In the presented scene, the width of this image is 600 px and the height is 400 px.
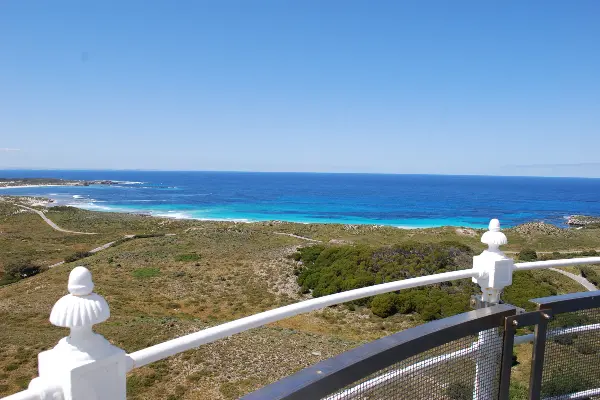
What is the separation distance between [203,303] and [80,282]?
16193mm

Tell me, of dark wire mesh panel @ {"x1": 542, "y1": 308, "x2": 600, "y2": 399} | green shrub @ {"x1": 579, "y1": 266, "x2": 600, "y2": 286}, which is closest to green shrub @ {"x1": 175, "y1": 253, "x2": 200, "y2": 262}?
green shrub @ {"x1": 579, "y1": 266, "x2": 600, "y2": 286}

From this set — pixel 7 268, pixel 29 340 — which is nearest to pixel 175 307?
pixel 29 340

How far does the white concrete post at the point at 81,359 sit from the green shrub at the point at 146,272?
2036 centimetres

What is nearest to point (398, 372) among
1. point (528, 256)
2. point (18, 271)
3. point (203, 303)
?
point (203, 303)

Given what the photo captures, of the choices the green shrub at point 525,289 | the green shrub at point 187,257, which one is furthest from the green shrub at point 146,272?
the green shrub at point 525,289

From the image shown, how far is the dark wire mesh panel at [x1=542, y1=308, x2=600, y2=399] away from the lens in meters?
2.20

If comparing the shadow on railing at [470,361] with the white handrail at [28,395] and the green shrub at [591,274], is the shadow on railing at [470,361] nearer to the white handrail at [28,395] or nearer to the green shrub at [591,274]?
the white handrail at [28,395]

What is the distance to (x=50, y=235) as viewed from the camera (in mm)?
40688

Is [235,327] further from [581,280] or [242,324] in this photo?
[581,280]

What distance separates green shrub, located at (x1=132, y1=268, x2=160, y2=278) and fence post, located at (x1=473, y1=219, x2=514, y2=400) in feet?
65.2

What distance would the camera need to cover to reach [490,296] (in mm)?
2463

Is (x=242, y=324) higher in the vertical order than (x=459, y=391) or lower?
higher

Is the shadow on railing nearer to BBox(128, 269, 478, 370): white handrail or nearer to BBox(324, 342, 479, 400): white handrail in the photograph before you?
BBox(324, 342, 479, 400): white handrail

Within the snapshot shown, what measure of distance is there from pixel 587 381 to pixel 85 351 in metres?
2.68
